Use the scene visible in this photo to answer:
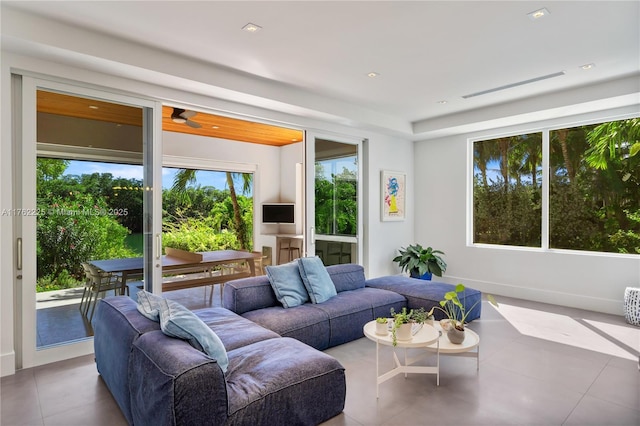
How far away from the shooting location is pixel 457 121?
18.7 ft

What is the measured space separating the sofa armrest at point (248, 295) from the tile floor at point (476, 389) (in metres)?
0.80

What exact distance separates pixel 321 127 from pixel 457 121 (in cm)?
209

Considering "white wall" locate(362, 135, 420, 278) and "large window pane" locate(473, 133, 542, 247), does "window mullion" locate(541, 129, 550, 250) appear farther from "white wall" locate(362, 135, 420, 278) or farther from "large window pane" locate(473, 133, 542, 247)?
"white wall" locate(362, 135, 420, 278)

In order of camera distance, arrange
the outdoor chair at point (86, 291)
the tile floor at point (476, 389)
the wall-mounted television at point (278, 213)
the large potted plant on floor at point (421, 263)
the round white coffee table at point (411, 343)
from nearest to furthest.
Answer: the tile floor at point (476, 389) → the round white coffee table at point (411, 343) → the outdoor chair at point (86, 291) → the large potted plant on floor at point (421, 263) → the wall-mounted television at point (278, 213)

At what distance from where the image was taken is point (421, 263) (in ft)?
19.8

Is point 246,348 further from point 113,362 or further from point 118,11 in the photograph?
point 118,11

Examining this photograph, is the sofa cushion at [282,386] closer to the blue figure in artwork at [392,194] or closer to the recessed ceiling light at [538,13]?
the recessed ceiling light at [538,13]

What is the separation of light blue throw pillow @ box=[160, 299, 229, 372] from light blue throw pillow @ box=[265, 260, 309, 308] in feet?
4.85

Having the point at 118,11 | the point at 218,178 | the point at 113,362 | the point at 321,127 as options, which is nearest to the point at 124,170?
the point at 118,11

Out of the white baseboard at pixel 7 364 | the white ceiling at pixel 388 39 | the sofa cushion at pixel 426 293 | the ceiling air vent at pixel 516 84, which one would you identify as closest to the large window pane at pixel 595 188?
the white ceiling at pixel 388 39

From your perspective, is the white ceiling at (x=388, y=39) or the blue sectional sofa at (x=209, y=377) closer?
the blue sectional sofa at (x=209, y=377)

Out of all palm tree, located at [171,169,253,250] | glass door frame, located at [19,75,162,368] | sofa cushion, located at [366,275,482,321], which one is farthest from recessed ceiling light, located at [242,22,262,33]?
palm tree, located at [171,169,253,250]

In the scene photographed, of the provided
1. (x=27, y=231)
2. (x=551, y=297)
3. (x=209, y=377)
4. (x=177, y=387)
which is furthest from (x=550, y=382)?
(x=27, y=231)

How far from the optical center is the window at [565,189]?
488 cm
